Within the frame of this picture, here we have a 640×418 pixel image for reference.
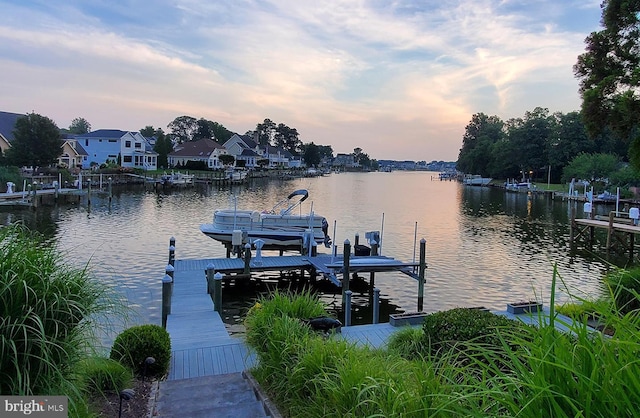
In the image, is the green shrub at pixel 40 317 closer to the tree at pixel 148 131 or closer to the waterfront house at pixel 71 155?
the waterfront house at pixel 71 155

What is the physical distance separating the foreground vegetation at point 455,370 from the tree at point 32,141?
49.8 meters

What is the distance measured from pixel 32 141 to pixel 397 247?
42.1m

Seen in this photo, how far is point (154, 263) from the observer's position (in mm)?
19391

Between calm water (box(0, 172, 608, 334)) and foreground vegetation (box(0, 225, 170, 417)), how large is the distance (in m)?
2.02

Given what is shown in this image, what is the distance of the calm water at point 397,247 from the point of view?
54.0ft

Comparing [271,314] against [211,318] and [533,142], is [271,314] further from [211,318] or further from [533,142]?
[533,142]

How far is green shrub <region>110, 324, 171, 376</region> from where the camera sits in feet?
22.5

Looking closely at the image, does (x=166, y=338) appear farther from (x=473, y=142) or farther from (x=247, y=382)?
(x=473, y=142)

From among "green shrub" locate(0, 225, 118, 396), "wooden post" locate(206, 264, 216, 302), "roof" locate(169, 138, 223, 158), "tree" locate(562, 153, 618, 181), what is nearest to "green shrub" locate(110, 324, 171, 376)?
"green shrub" locate(0, 225, 118, 396)

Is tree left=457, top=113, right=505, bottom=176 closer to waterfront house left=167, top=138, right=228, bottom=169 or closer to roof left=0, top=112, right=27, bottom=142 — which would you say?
waterfront house left=167, top=138, right=228, bottom=169

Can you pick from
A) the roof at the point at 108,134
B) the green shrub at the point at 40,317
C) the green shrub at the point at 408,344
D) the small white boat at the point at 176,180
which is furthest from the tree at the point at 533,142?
the green shrub at the point at 40,317

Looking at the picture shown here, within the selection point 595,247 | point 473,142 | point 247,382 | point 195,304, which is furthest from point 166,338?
point 473,142

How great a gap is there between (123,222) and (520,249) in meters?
24.2

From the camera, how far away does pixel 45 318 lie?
11.3 feet
